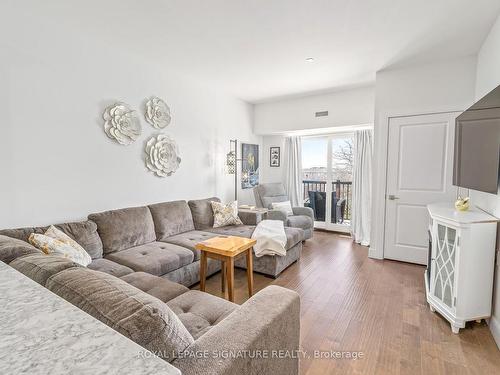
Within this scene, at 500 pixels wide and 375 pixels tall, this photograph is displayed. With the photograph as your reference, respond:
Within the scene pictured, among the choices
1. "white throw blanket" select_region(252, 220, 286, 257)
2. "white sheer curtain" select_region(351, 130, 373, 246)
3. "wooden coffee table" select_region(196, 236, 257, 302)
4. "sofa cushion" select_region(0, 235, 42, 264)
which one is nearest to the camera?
"sofa cushion" select_region(0, 235, 42, 264)

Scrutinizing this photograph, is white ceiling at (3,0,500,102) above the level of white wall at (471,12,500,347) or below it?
above

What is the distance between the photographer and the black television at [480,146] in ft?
6.31

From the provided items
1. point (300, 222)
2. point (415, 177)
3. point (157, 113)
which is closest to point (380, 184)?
point (415, 177)

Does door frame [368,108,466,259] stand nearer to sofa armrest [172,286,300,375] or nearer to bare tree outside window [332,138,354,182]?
bare tree outside window [332,138,354,182]

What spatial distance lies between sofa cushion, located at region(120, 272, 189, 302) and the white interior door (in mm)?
3006

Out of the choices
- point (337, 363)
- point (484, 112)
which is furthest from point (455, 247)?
point (337, 363)

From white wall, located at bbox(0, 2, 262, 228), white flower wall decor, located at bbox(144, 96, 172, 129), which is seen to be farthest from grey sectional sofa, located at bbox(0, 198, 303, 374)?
white flower wall decor, located at bbox(144, 96, 172, 129)

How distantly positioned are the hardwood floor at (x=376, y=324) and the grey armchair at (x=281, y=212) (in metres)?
0.86

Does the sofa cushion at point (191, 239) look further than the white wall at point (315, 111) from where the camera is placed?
No

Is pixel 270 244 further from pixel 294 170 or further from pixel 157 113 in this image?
pixel 294 170

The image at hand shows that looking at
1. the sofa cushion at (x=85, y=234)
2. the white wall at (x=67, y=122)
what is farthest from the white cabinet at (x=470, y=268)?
the white wall at (x=67, y=122)

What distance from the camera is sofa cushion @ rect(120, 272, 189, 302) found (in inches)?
69.0

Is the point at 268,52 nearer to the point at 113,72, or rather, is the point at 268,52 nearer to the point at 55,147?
the point at 113,72

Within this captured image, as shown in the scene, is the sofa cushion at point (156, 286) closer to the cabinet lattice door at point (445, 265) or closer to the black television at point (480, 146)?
the cabinet lattice door at point (445, 265)
